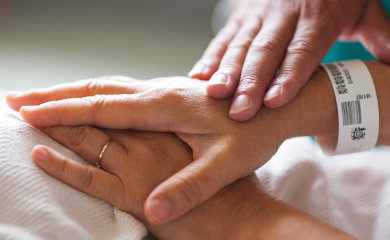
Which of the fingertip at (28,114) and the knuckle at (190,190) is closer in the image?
the knuckle at (190,190)

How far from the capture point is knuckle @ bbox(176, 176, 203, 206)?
2.15 feet

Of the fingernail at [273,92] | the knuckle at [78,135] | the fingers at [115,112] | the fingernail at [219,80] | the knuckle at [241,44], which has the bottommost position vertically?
the knuckle at [78,135]

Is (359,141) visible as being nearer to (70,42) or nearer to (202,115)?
(202,115)

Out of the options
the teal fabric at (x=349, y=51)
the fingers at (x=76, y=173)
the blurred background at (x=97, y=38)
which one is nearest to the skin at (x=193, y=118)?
the fingers at (x=76, y=173)

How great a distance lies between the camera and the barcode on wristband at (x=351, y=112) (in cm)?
87

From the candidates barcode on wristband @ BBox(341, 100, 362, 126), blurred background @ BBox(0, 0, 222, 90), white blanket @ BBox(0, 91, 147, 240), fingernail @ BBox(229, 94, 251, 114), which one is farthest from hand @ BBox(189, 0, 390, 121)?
blurred background @ BBox(0, 0, 222, 90)

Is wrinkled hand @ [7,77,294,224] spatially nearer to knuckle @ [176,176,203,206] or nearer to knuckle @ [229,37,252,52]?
knuckle @ [176,176,203,206]

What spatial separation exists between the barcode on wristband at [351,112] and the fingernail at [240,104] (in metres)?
0.24

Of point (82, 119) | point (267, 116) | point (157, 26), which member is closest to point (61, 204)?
point (82, 119)

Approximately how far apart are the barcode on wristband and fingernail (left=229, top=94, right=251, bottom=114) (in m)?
0.24

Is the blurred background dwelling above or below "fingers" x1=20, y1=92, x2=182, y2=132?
below

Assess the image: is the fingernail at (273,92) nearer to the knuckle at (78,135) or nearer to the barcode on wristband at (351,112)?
the barcode on wristband at (351,112)

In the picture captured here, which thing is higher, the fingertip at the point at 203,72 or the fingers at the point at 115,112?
the fingertip at the point at 203,72

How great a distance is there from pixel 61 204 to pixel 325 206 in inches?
20.8
